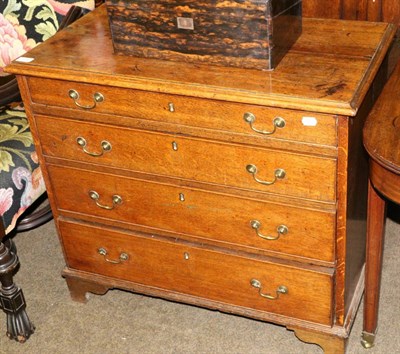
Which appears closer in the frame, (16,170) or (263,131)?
(263,131)

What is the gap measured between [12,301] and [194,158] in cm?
85

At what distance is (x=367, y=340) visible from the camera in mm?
2381

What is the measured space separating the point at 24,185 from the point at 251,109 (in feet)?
2.87

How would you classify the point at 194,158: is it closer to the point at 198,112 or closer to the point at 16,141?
the point at 198,112

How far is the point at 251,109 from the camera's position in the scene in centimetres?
195

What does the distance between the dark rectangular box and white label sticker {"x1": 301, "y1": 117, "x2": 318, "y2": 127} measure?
194 millimetres

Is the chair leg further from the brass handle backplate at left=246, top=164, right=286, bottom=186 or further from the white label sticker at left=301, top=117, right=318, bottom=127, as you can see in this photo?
the white label sticker at left=301, top=117, right=318, bottom=127

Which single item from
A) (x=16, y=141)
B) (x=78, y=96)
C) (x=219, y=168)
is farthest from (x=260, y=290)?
(x=16, y=141)

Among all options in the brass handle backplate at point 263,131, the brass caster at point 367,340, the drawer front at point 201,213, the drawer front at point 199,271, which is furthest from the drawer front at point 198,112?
the brass caster at point 367,340

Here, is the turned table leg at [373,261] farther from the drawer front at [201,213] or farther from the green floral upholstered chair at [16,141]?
the green floral upholstered chair at [16,141]

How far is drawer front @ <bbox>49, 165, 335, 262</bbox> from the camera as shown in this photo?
2.10 m

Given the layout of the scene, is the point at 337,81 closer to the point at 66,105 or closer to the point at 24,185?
the point at 66,105

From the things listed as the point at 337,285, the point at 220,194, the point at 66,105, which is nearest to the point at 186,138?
the point at 220,194

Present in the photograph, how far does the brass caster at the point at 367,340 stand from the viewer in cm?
237
